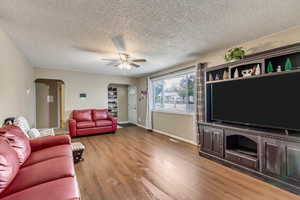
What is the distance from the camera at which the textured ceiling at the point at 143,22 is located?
1.77 m

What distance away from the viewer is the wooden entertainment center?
6.65 ft

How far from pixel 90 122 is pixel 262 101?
196 inches

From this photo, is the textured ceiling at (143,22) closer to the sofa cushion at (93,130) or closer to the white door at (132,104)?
the sofa cushion at (93,130)

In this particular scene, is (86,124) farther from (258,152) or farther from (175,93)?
(258,152)

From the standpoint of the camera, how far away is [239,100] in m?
2.74

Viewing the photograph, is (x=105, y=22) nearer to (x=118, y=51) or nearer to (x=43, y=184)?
(x=118, y=51)

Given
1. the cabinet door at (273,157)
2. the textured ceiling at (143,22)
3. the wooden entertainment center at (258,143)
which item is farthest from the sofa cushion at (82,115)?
the cabinet door at (273,157)

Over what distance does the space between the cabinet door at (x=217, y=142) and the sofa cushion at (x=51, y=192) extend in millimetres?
2643

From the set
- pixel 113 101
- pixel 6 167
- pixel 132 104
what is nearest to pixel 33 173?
pixel 6 167

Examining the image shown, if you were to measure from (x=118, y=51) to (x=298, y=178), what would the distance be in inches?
149

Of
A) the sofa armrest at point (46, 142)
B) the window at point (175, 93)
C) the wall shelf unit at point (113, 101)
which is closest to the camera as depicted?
the sofa armrest at point (46, 142)

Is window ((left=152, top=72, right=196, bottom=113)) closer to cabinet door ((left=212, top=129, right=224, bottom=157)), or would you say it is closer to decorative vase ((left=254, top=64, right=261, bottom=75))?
cabinet door ((left=212, top=129, right=224, bottom=157))

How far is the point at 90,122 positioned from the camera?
5281mm

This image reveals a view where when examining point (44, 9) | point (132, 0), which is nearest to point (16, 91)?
point (44, 9)
